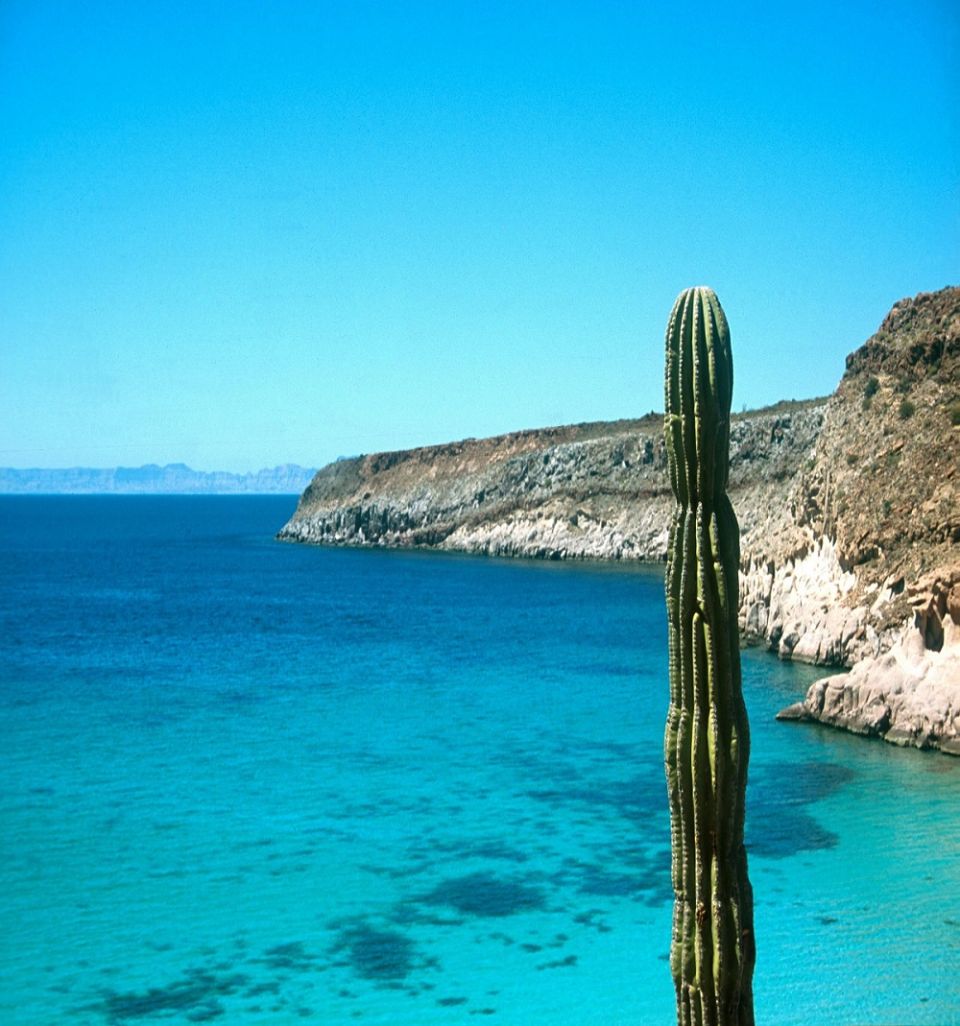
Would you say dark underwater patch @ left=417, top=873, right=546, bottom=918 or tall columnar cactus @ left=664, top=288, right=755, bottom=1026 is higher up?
tall columnar cactus @ left=664, top=288, right=755, bottom=1026

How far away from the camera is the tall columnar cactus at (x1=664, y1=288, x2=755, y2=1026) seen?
9.45 m

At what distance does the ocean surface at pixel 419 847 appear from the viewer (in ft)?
53.1

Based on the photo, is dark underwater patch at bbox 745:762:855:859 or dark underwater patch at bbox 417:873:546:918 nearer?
dark underwater patch at bbox 417:873:546:918

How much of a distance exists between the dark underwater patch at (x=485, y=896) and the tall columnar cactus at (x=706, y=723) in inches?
376

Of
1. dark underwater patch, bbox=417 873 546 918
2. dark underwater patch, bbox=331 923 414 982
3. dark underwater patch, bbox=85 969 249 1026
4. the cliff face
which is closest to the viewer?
dark underwater patch, bbox=85 969 249 1026

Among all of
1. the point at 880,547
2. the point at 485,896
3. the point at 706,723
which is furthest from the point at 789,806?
the point at 706,723

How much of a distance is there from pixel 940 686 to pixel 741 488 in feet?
185

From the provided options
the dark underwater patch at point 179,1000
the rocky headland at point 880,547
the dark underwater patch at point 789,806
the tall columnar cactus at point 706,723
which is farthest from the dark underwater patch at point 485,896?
the rocky headland at point 880,547

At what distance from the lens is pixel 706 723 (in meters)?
9.55

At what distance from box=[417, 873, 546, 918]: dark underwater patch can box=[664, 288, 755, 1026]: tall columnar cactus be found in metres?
9.56

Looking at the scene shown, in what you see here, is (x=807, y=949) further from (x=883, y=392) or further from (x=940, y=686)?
(x=883, y=392)

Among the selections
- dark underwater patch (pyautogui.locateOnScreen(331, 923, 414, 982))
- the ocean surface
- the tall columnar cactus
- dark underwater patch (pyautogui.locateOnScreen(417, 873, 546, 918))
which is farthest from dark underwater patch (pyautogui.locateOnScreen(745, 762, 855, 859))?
the tall columnar cactus

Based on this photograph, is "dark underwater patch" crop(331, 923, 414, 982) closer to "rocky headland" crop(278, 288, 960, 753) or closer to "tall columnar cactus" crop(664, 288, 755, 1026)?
"tall columnar cactus" crop(664, 288, 755, 1026)

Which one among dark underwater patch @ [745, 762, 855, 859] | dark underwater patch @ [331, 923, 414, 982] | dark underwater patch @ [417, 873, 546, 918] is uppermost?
dark underwater patch @ [745, 762, 855, 859]
